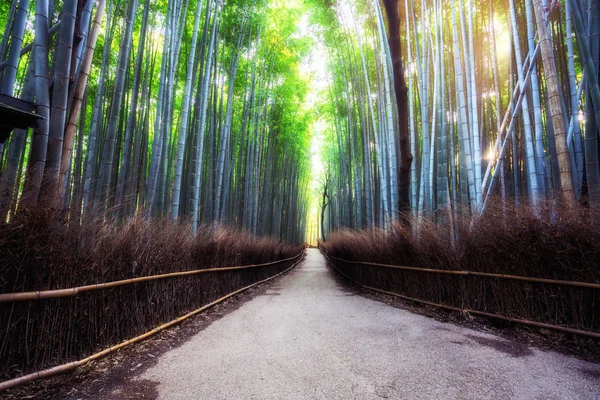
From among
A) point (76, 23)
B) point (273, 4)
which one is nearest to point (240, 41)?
point (273, 4)

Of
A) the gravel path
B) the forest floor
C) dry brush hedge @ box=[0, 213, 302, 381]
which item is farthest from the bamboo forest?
the gravel path

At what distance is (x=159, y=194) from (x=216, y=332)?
2.86 meters

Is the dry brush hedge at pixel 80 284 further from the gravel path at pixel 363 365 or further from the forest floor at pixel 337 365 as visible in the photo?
the gravel path at pixel 363 365

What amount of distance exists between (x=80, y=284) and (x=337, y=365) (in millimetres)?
1673

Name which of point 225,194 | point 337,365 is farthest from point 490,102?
point 337,365

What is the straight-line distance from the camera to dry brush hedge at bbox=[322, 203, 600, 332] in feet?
7.16

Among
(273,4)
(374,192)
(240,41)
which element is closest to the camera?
(240,41)

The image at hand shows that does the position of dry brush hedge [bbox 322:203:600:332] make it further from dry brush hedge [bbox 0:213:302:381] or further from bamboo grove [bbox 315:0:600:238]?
dry brush hedge [bbox 0:213:302:381]

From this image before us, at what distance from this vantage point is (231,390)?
1.66 meters

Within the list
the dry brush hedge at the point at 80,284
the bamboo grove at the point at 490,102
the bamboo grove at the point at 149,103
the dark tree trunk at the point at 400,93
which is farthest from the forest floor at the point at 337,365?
the dark tree trunk at the point at 400,93

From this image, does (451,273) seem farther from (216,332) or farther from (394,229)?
(216,332)

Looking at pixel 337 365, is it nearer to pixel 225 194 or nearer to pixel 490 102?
pixel 225 194

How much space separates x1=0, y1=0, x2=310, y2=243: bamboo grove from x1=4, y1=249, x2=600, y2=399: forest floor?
1.08 meters

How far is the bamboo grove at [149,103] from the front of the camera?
211 centimetres
